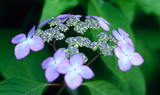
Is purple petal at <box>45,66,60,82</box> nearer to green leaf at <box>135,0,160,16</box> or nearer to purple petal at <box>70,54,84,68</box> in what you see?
purple petal at <box>70,54,84,68</box>

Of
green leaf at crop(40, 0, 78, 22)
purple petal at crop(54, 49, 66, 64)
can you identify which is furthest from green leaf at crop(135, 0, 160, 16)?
purple petal at crop(54, 49, 66, 64)

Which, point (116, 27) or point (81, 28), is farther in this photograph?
point (116, 27)

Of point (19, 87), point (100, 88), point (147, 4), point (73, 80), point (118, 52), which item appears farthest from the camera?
point (147, 4)

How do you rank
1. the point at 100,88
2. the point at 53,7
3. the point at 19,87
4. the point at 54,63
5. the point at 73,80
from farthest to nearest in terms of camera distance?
the point at 53,7, the point at 100,88, the point at 19,87, the point at 54,63, the point at 73,80

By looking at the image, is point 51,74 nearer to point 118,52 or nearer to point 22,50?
point 22,50

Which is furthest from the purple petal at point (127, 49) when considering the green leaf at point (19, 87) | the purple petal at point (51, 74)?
the green leaf at point (19, 87)

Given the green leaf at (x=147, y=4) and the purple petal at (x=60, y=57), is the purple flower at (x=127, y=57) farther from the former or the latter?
the green leaf at (x=147, y=4)

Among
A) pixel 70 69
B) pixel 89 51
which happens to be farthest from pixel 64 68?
pixel 89 51
